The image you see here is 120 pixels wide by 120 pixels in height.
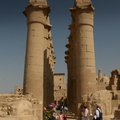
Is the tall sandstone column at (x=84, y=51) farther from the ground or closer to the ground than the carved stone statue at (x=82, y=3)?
closer to the ground

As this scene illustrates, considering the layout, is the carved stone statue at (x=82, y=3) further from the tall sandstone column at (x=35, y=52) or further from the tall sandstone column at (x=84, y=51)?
the tall sandstone column at (x=35, y=52)

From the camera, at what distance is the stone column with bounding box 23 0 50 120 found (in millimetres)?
15195

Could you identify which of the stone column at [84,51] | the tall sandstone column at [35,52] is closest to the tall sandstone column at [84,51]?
the stone column at [84,51]

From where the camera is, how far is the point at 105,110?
12.1m

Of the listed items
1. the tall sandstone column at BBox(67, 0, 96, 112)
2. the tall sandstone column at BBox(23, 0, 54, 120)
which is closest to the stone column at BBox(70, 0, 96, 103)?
the tall sandstone column at BBox(67, 0, 96, 112)

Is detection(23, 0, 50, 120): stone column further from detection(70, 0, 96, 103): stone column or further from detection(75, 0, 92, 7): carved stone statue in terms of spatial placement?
detection(70, 0, 96, 103): stone column

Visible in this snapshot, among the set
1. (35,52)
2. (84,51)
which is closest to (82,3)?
(84,51)

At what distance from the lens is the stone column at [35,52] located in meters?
15.2

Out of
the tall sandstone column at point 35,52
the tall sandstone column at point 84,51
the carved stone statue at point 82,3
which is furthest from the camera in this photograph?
the carved stone statue at point 82,3

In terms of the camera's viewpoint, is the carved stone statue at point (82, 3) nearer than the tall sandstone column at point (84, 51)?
No

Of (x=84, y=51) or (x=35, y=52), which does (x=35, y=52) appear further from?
(x=84, y=51)

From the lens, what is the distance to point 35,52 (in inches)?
618

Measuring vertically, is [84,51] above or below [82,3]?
below

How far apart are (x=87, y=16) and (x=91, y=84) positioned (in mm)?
5493
